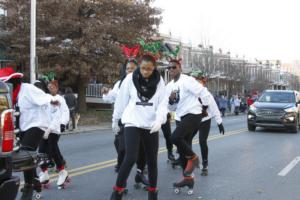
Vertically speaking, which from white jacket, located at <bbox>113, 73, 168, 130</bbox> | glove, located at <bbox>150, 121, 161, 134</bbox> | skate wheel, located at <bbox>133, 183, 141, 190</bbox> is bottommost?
skate wheel, located at <bbox>133, 183, 141, 190</bbox>

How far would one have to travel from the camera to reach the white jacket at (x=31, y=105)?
6.12 meters

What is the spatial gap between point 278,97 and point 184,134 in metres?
13.6

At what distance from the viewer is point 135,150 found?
575 centimetres

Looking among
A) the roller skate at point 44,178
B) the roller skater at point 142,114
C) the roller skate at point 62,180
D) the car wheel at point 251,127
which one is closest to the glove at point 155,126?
the roller skater at point 142,114

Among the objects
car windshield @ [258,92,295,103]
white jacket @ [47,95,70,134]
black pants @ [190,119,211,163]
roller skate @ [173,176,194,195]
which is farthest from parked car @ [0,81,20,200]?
car windshield @ [258,92,295,103]

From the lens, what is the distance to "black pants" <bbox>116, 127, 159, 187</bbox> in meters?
5.71

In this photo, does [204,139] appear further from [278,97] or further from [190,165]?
[278,97]

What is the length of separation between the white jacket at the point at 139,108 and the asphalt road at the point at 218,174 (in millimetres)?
1537

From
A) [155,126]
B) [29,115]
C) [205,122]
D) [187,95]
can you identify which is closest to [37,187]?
[29,115]

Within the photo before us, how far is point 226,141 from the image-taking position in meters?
14.8

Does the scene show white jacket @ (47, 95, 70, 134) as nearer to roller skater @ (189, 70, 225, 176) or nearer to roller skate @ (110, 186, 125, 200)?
roller skate @ (110, 186, 125, 200)

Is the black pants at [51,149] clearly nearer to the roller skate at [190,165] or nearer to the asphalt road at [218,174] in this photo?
the asphalt road at [218,174]

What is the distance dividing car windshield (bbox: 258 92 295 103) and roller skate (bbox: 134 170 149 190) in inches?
525

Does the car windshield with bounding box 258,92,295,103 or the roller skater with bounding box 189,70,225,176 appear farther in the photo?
the car windshield with bounding box 258,92,295,103
